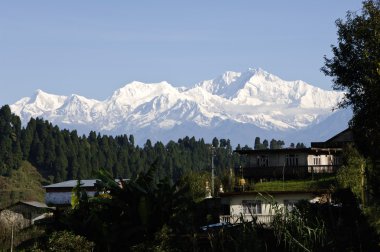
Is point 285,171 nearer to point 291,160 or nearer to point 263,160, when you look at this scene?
point 291,160

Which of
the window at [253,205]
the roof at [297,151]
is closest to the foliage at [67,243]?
the window at [253,205]

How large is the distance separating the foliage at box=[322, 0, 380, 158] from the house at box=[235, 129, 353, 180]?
38.1 meters

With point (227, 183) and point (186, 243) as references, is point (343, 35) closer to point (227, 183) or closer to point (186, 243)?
point (186, 243)

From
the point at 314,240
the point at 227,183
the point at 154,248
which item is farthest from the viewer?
the point at 227,183

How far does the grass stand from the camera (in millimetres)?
76088

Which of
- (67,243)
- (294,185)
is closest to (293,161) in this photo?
(294,185)

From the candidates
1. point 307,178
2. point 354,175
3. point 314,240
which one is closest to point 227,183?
point 307,178

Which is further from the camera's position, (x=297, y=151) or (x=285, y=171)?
(x=297, y=151)

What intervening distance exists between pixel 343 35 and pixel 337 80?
97.5 inches

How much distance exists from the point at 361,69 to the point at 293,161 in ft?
161

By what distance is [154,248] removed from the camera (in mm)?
32844

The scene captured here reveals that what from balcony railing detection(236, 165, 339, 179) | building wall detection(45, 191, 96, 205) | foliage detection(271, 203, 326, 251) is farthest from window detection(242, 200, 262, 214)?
building wall detection(45, 191, 96, 205)

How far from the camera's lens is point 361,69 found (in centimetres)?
4409

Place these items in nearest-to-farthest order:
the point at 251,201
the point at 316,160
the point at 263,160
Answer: the point at 251,201 < the point at 263,160 < the point at 316,160
